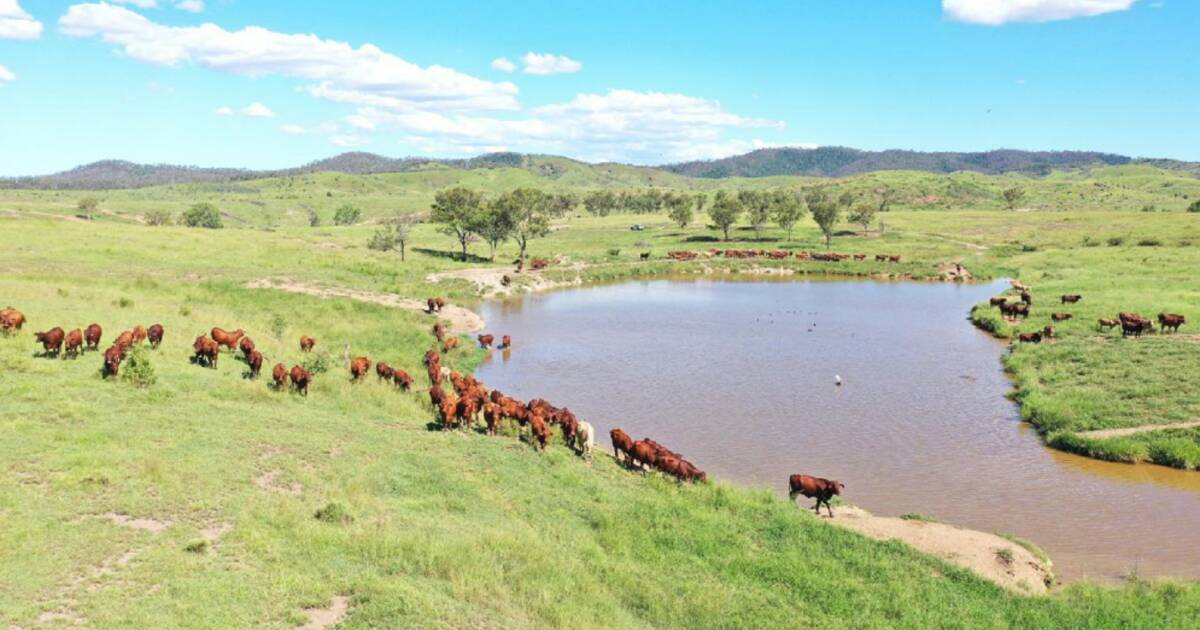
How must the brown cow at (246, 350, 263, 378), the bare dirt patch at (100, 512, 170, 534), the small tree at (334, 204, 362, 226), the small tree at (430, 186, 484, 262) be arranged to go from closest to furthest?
1. the bare dirt patch at (100, 512, 170, 534)
2. the brown cow at (246, 350, 263, 378)
3. the small tree at (430, 186, 484, 262)
4. the small tree at (334, 204, 362, 226)

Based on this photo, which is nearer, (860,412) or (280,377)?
(280,377)

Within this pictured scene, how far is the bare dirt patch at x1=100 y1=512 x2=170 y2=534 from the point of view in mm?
11789

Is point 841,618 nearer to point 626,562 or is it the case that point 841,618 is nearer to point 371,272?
point 626,562

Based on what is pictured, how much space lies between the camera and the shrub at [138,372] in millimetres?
18891

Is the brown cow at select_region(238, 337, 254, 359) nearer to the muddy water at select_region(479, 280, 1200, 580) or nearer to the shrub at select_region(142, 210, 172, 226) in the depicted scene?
the muddy water at select_region(479, 280, 1200, 580)

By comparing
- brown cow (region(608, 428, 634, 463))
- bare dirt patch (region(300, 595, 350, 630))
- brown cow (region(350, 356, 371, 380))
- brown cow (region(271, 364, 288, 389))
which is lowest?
brown cow (region(608, 428, 634, 463))

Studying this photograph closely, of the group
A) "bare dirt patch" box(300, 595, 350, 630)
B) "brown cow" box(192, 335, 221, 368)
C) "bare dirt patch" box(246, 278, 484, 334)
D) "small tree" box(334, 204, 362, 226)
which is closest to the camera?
"bare dirt patch" box(300, 595, 350, 630)

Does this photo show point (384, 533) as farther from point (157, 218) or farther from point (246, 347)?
point (157, 218)

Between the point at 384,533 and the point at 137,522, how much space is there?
4.00 metres

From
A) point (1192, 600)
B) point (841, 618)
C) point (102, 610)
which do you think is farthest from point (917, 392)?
point (102, 610)

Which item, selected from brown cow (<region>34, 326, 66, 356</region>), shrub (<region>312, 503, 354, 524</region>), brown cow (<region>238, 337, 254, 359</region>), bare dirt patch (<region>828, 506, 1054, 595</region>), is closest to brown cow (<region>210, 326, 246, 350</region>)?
brown cow (<region>238, 337, 254, 359</region>)

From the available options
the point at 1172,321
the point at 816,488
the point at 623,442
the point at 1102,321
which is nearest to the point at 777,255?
the point at 1102,321

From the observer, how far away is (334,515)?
13008 mm

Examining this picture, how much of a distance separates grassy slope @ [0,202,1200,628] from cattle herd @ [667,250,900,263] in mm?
62283
